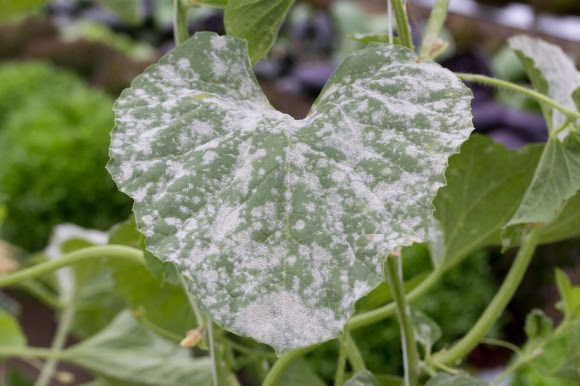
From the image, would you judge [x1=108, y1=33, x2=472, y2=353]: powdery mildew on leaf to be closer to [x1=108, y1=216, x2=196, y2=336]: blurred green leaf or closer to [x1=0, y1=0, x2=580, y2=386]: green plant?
[x1=0, y1=0, x2=580, y2=386]: green plant

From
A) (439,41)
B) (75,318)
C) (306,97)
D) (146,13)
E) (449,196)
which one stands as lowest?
(146,13)

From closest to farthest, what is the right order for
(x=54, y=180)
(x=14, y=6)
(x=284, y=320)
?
1. (x=284, y=320)
2. (x=14, y=6)
3. (x=54, y=180)

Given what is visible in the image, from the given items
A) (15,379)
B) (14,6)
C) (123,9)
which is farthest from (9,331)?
(123,9)

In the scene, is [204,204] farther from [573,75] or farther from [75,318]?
[75,318]

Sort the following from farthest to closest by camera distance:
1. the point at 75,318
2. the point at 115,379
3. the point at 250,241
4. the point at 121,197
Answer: the point at 121,197 < the point at 75,318 < the point at 115,379 < the point at 250,241

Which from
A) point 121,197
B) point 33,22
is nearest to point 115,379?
point 121,197

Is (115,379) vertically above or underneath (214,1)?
underneath

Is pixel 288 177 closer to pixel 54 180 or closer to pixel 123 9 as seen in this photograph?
pixel 123 9
